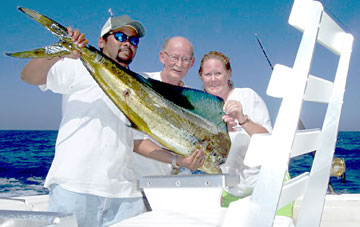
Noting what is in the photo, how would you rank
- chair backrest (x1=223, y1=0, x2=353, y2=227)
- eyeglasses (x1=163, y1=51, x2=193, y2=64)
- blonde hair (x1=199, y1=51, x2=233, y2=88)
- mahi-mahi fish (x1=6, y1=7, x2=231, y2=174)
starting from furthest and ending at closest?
eyeglasses (x1=163, y1=51, x2=193, y2=64)
blonde hair (x1=199, y1=51, x2=233, y2=88)
mahi-mahi fish (x1=6, y1=7, x2=231, y2=174)
chair backrest (x1=223, y1=0, x2=353, y2=227)

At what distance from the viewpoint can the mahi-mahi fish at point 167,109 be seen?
2363 mm

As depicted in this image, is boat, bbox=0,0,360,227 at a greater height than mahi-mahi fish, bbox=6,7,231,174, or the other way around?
mahi-mahi fish, bbox=6,7,231,174

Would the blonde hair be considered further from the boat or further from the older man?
the boat

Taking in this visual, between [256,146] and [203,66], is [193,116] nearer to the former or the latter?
[203,66]

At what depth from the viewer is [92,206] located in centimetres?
231

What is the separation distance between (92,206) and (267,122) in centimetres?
118

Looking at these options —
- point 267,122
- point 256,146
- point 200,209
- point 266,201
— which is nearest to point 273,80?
point 256,146

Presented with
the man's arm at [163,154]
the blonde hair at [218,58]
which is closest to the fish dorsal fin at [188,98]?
the man's arm at [163,154]

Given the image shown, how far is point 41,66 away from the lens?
→ 2.30 meters

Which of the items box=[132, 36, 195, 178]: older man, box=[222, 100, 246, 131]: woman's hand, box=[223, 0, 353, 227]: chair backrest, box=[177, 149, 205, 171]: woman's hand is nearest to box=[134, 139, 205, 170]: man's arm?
box=[177, 149, 205, 171]: woman's hand

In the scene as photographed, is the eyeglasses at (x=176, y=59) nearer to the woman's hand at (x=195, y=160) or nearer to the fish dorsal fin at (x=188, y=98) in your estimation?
the fish dorsal fin at (x=188, y=98)

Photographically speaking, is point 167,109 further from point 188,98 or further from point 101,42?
point 101,42

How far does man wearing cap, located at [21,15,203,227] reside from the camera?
2.28m

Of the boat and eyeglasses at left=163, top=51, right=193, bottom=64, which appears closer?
the boat
